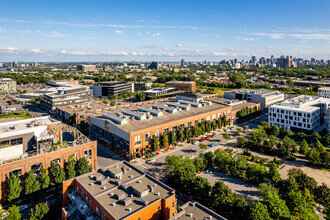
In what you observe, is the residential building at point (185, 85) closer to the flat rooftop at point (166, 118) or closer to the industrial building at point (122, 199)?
the flat rooftop at point (166, 118)

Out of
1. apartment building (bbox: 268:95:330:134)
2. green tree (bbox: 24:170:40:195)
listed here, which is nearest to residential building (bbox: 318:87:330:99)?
apartment building (bbox: 268:95:330:134)

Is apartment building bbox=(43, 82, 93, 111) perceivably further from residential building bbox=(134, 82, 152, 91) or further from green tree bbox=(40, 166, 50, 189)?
green tree bbox=(40, 166, 50, 189)

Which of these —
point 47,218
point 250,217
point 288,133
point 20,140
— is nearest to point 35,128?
point 20,140

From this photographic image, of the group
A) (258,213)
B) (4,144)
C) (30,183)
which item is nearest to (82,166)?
(30,183)

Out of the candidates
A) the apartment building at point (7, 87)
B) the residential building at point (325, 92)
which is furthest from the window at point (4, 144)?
the apartment building at point (7, 87)

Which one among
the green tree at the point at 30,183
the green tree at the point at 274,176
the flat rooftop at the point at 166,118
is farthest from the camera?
the flat rooftop at the point at 166,118

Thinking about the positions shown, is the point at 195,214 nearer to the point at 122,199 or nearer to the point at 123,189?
the point at 122,199
